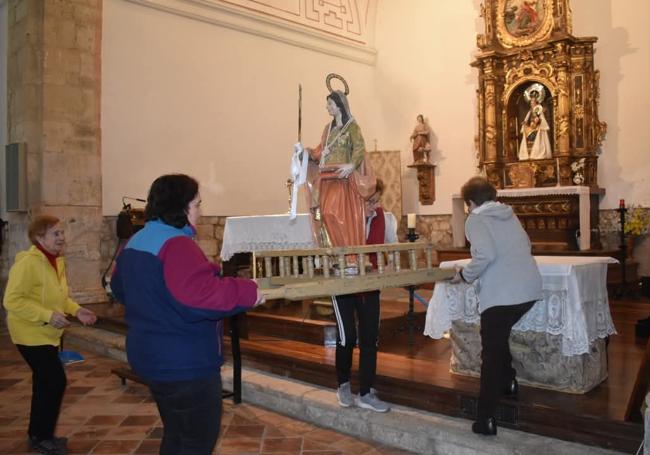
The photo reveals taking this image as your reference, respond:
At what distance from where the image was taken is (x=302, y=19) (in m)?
10.7

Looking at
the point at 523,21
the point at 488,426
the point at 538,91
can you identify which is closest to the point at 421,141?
the point at 538,91

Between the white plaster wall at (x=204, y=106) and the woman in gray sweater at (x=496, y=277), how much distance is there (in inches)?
250

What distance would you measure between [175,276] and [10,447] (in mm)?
2418

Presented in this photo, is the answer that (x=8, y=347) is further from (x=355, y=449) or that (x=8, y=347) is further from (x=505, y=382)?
(x=505, y=382)

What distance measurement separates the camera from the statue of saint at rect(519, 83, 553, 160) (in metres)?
9.48

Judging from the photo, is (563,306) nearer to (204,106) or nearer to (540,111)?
(540,111)

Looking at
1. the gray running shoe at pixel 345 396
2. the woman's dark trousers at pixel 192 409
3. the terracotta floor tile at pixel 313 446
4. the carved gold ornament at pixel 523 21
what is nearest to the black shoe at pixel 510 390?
the gray running shoe at pixel 345 396

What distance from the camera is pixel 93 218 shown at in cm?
808

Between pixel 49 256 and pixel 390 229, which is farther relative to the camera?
pixel 390 229

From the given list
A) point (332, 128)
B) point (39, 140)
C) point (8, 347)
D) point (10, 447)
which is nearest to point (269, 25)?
point (39, 140)

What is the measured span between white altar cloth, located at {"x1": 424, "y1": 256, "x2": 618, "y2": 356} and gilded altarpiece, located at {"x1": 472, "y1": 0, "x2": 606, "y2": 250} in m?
5.30

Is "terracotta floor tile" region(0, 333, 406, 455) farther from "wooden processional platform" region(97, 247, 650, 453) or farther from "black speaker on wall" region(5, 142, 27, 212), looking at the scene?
"black speaker on wall" region(5, 142, 27, 212)

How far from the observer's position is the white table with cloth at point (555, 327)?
11.6 ft

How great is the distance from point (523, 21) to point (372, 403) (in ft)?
25.6
